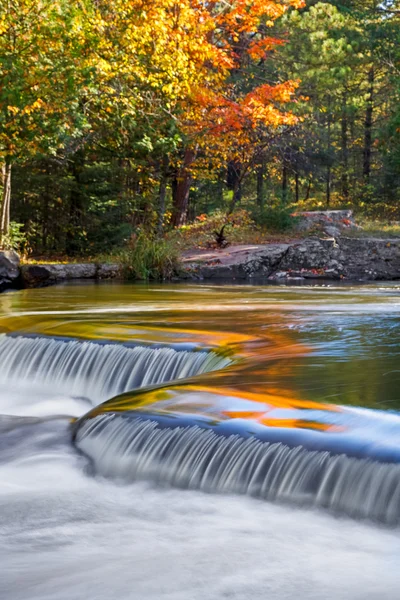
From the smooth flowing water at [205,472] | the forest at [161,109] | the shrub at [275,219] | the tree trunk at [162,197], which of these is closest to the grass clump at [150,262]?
the forest at [161,109]

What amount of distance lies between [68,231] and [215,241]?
413 centimetres

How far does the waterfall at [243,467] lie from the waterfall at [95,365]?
76.8 inches

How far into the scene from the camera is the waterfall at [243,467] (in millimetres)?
4309

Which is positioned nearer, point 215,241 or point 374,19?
point 215,241

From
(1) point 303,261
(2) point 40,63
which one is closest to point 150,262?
(1) point 303,261

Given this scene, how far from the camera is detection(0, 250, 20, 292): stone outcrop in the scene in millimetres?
16797

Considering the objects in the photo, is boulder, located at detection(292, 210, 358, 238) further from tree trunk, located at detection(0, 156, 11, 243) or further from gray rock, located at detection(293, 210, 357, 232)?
tree trunk, located at detection(0, 156, 11, 243)

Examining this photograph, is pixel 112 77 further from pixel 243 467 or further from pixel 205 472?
pixel 243 467

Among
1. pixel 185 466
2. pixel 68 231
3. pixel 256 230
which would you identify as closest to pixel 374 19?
pixel 256 230

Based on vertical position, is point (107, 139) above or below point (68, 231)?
above

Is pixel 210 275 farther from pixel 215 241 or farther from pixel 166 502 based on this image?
pixel 166 502

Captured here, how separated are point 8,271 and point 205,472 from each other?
12.7 meters

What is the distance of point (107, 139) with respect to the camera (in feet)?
70.2

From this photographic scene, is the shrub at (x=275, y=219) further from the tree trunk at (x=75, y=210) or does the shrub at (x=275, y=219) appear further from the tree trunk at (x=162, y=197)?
the tree trunk at (x=75, y=210)
